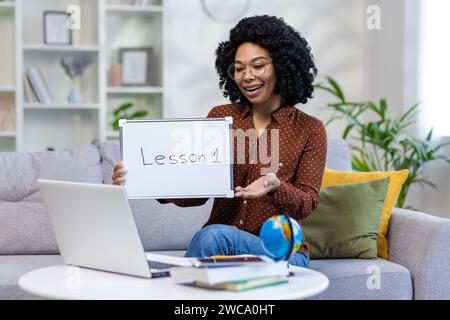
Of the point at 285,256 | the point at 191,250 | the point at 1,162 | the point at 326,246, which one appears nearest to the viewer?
the point at 285,256

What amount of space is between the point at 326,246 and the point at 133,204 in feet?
2.38

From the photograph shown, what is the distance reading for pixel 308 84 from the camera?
2.29 metres

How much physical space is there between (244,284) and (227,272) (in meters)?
0.04

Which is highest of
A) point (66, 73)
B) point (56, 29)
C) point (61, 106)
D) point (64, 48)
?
point (56, 29)

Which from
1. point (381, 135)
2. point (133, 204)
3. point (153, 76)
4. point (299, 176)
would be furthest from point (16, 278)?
point (153, 76)

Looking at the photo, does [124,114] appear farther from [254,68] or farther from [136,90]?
[254,68]

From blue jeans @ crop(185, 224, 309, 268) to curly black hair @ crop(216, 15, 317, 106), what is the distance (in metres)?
0.47

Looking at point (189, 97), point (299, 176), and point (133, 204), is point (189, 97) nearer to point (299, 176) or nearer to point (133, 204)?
point (133, 204)

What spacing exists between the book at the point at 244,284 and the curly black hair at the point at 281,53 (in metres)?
0.74

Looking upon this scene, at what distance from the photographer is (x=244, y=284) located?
1.54 meters

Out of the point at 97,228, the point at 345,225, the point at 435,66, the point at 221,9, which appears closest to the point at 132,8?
the point at 221,9

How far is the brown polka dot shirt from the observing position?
2160 mm
